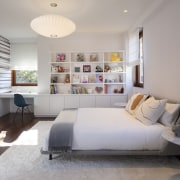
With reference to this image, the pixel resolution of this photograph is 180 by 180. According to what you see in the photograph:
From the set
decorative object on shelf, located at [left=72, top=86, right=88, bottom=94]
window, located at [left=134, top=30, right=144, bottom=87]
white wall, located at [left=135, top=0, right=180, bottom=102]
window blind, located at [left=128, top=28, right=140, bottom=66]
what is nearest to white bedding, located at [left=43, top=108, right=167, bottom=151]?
white wall, located at [left=135, top=0, right=180, bottom=102]

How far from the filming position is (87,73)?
6.02 metres

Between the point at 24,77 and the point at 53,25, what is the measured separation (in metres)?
3.93

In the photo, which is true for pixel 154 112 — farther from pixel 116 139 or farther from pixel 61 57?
pixel 61 57

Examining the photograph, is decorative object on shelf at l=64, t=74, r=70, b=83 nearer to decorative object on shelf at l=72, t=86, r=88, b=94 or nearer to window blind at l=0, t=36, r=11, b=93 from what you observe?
decorative object on shelf at l=72, t=86, r=88, b=94

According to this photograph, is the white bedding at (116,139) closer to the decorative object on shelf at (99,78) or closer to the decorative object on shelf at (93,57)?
the decorative object on shelf at (99,78)

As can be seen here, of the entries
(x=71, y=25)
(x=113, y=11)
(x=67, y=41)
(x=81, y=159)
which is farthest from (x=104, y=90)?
(x=81, y=159)

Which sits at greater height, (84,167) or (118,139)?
(118,139)

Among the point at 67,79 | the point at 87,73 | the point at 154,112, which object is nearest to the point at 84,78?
the point at 87,73

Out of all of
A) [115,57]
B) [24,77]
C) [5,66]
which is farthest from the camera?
[24,77]

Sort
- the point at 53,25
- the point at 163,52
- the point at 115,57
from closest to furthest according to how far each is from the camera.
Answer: the point at 53,25
the point at 163,52
the point at 115,57

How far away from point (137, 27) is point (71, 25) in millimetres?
2084

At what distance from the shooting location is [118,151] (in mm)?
2609

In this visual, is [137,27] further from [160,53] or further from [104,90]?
[104,90]

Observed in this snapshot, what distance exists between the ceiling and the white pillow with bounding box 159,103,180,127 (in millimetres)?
1872
